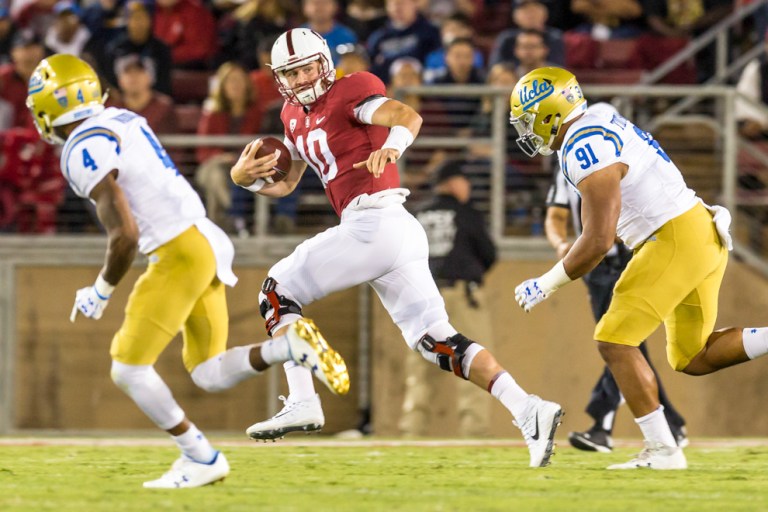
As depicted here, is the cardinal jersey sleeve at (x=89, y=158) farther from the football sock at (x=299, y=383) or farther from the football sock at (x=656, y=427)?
the football sock at (x=656, y=427)

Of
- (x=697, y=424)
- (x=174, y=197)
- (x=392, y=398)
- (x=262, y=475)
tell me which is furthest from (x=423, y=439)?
(x=174, y=197)

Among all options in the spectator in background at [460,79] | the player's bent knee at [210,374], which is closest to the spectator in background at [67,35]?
the spectator in background at [460,79]

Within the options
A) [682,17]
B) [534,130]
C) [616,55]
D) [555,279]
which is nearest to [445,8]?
[616,55]

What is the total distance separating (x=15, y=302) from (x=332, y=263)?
16.2 feet

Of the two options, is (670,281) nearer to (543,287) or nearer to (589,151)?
(543,287)

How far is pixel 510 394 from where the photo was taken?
6.30 m

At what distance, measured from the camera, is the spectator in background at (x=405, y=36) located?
11391 mm

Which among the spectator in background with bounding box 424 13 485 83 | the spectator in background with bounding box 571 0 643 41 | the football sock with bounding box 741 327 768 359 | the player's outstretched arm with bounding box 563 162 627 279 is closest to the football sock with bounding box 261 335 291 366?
the player's outstretched arm with bounding box 563 162 627 279

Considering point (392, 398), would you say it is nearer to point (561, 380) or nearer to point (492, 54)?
point (561, 380)

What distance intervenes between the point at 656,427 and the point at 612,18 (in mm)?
6194

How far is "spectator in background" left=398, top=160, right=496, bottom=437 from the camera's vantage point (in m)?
9.70

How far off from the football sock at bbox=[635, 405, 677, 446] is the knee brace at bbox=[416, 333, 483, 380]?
78cm

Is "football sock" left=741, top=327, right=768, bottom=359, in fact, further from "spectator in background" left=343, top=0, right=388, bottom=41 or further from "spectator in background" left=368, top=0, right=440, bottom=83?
"spectator in background" left=343, top=0, right=388, bottom=41

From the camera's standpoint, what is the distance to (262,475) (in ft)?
21.6
